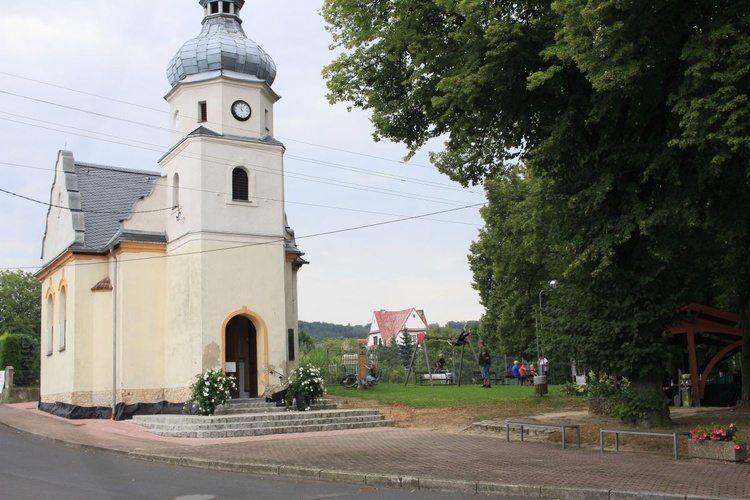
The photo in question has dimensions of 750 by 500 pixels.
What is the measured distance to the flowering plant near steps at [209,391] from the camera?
75.7 feet

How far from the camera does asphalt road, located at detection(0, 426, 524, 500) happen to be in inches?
455

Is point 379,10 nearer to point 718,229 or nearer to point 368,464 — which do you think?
point 718,229

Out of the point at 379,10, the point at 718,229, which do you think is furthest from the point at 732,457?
the point at 379,10

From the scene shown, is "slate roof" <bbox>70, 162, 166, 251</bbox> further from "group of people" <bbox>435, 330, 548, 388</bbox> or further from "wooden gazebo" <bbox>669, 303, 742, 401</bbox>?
"wooden gazebo" <bbox>669, 303, 742, 401</bbox>

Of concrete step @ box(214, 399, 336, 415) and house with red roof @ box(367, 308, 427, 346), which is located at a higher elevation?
house with red roof @ box(367, 308, 427, 346)

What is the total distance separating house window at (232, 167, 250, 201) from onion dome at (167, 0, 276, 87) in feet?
11.0

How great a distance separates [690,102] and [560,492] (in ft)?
23.7

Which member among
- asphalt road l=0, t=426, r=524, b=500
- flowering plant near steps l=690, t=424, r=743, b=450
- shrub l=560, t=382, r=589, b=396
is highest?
flowering plant near steps l=690, t=424, r=743, b=450

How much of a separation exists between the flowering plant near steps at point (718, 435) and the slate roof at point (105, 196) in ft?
61.9

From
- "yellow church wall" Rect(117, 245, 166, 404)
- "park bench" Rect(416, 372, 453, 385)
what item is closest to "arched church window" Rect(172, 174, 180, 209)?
"yellow church wall" Rect(117, 245, 166, 404)

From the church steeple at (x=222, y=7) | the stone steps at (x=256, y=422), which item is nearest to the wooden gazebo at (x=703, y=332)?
the stone steps at (x=256, y=422)

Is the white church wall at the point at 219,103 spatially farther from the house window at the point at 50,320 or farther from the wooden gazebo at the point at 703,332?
the wooden gazebo at the point at 703,332

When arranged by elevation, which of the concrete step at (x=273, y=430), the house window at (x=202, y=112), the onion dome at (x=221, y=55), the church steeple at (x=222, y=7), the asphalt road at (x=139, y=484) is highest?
the church steeple at (x=222, y=7)

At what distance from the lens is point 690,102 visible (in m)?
14.1
